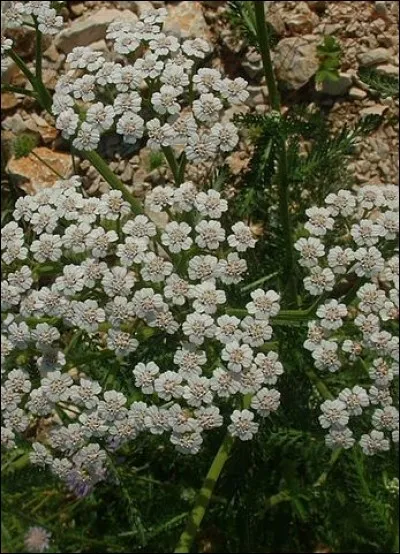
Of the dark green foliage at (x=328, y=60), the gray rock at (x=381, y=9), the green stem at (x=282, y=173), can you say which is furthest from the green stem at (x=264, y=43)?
the gray rock at (x=381, y=9)

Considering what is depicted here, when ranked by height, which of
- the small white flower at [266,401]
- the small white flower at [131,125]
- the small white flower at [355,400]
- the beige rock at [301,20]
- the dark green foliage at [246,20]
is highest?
the dark green foliage at [246,20]

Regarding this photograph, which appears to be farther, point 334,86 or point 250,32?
point 334,86

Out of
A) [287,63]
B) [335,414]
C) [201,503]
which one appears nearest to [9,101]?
[287,63]

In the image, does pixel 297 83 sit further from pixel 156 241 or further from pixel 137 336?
pixel 137 336

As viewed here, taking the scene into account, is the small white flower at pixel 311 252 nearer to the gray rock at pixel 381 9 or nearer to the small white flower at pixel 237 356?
the small white flower at pixel 237 356

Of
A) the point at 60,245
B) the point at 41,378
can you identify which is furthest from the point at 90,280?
the point at 41,378

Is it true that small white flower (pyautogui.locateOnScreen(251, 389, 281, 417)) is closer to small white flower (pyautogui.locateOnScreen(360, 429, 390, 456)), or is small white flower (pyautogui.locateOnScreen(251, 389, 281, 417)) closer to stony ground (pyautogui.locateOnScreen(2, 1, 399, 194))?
small white flower (pyautogui.locateOnScreen(360, 429, 390, 456))

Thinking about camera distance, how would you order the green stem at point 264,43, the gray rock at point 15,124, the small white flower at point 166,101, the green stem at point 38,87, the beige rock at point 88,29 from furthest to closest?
the gray rock at point 15,124 < the beige rock at point 88,29 < the green stem at point 38,87 < the small white flower at point 166,101 < the green stem at point 264,43

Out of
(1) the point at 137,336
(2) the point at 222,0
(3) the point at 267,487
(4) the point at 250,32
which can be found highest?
(4) the point at 250,32
